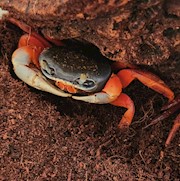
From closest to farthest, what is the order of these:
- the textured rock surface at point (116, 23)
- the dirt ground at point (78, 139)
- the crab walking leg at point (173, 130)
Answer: the textured rock surface at point (116, 23)
the dirt ground at point (78, 139)
the crab walking leg at point (173, 130)

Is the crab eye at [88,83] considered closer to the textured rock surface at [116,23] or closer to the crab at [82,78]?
the crab at [82,78]

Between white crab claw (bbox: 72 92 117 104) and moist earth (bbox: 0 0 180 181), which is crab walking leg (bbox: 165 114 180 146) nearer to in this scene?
moist earth (bbox: 0 0 180 181)

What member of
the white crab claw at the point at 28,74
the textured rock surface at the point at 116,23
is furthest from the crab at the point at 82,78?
the textured rock surface at the point at 116,23

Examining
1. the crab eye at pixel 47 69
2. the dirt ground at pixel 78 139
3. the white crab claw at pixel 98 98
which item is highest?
the crab eye at pixel 47 69

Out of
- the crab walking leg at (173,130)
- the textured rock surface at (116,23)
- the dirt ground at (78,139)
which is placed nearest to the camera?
the textured rock surface at (116,23)

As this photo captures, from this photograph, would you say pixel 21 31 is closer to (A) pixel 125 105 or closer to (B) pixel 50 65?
(B) pixel 50 65

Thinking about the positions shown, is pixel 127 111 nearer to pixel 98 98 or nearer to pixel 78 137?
pixel 98 98
